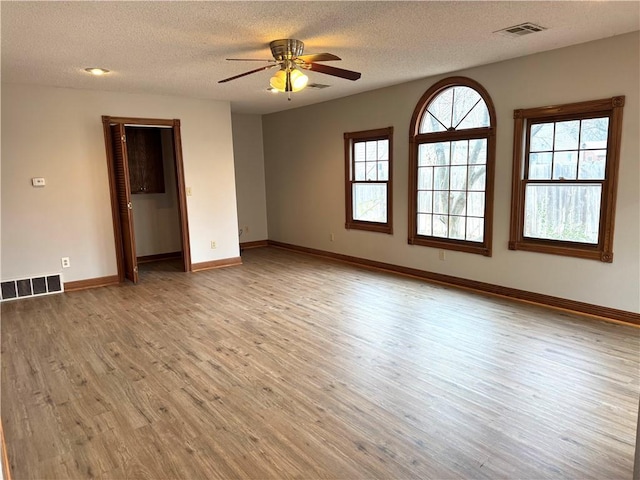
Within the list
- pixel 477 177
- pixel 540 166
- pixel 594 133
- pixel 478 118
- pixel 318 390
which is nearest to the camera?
pixel 318 390

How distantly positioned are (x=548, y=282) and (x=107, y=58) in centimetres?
486

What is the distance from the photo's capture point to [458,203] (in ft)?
17.0

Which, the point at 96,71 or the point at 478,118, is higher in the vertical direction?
the point at 96,71

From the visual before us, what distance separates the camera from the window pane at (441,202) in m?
5.32

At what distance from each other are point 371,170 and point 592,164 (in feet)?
9.69

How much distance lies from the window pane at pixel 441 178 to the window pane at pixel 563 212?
41.2 inches

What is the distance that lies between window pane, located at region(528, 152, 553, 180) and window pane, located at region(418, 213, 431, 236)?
144 cm

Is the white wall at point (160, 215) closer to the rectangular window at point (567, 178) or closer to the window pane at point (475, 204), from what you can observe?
the window pane at point (475, 204)

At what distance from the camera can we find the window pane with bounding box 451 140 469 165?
5012 mm

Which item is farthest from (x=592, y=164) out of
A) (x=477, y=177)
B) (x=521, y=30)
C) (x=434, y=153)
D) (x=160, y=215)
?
(x=160, y=215)

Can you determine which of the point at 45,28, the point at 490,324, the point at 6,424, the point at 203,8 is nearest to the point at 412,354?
the point at 490,324

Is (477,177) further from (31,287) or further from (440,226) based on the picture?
(31,287)

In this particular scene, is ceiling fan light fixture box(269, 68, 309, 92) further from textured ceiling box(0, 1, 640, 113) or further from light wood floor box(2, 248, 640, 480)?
light wood floor box(2, 248, 640, 480)

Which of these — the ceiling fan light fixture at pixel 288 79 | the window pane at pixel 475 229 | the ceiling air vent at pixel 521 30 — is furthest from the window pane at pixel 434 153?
the ceiling fan light fixture at pixel 288 79
